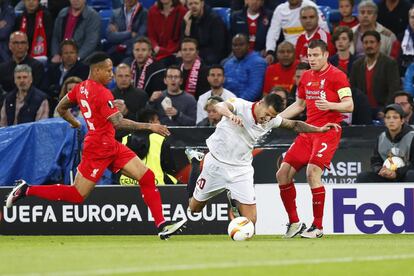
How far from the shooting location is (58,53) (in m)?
19.7

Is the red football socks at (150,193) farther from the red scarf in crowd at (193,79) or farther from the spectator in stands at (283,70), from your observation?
the red scarf in crowd at (193,79)

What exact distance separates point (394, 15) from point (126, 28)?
15.4 feet

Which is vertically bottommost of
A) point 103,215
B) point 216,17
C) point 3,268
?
point 103,215

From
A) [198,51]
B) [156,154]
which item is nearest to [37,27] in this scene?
[198,51]

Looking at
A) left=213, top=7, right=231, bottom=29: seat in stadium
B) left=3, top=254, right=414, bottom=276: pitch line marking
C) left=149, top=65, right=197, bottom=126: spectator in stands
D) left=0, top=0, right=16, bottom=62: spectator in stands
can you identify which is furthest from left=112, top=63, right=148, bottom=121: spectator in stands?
left=3, top=254, right=414, bottom=276: pitch line marking

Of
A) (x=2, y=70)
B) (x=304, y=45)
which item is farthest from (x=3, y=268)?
(x=2, y=70)

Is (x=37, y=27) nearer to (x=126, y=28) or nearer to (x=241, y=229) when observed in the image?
(x=126, y=28)

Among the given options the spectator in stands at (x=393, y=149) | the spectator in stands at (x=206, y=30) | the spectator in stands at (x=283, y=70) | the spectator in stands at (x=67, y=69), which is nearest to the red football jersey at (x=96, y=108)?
the spectator in stands at (x=393, y=149)

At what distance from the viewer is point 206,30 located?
61.5ft

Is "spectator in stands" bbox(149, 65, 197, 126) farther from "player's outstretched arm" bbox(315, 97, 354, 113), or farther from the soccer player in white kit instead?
"player's outstretched arm" bbox(315, 97, 354, 113)

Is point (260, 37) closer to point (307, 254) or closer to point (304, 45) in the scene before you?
point (304, 45)

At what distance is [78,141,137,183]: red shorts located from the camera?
12867mm

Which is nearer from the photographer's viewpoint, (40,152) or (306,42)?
(40,152)

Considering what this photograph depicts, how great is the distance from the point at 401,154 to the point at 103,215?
3.94 m
